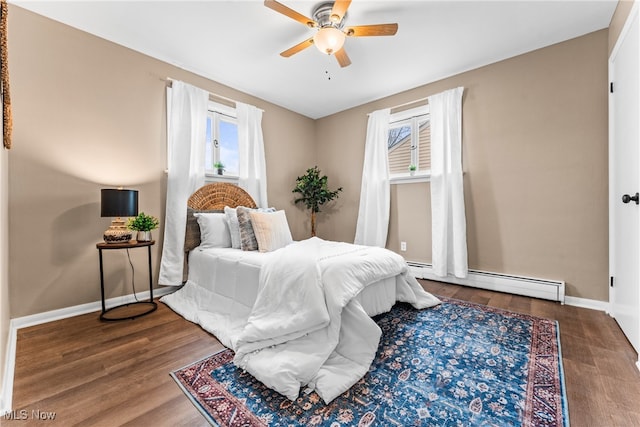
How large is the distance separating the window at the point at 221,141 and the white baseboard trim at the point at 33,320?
5.05 feet

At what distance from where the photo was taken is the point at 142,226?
8.08ft

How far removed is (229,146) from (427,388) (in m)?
3.43

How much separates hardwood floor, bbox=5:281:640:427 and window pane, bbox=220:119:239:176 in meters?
1.99

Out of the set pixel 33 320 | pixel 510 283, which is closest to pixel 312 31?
pixel 510 283

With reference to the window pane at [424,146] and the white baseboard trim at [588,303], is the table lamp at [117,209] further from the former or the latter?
the white baseboard trim at [588,303]

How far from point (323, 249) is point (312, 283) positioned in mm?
594

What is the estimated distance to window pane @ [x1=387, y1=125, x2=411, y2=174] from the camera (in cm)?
388

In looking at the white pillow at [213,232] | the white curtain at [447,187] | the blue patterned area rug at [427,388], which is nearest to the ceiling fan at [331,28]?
the white curtain at [447,187]

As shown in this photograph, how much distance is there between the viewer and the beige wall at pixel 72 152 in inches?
87.4

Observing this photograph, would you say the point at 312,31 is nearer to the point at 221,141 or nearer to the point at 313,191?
the point at 221,141

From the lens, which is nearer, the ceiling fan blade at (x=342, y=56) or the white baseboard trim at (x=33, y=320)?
the white baseboard trim at (x=33, y=320)

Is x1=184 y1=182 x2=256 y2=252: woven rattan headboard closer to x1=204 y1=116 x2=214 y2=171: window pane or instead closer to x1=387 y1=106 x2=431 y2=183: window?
x1=204 y1=116 x2=214 y2=171: window pane

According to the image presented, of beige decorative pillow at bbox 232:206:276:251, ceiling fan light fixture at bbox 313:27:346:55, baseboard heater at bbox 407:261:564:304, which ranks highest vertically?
ceiling fan light fixture at bbox 313:27:346:55

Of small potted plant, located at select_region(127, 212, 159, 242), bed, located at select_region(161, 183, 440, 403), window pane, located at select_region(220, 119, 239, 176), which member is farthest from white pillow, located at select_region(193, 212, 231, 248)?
window pane, located at select_region(220, 119, 239, 176)
